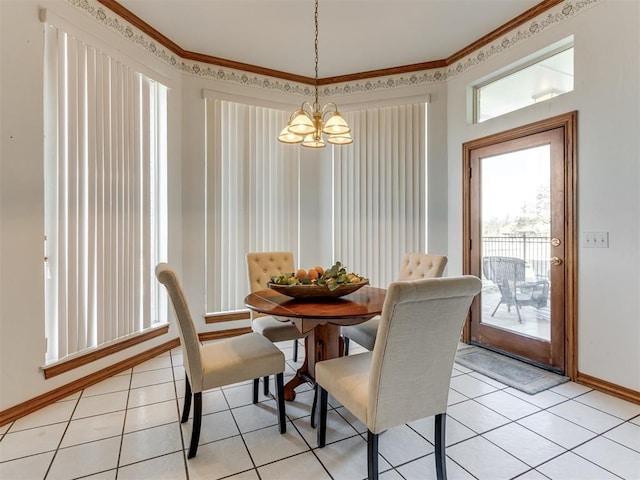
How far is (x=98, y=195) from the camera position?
2592 mm

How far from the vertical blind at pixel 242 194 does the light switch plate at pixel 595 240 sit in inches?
108

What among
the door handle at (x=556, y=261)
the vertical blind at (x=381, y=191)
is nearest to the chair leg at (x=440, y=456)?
the door handle at (x=556, y=261)

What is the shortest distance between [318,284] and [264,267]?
1.03m

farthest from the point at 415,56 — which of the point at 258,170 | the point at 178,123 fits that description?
the point at 178,123

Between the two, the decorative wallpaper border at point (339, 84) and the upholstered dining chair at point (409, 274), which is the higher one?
the decorative wallpaper border at point (339, 84)

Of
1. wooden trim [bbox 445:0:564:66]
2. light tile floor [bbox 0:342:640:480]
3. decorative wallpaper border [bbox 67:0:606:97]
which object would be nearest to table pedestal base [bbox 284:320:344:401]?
light tile floor [bbox 0:342:640:480]

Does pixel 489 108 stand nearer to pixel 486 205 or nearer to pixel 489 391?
pixel 486 205

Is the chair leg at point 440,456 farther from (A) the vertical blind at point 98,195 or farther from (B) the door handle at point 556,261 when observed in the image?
(A) the vertical blind at point 98,195

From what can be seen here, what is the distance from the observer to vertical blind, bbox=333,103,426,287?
3689 mm

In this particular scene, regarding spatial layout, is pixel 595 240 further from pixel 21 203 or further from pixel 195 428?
pixel 21 203

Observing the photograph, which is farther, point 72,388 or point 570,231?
point 570,231

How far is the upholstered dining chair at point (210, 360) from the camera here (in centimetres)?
166

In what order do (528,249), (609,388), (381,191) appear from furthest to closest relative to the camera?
1. (381,191)
2. (528,249)
3. (609,388)

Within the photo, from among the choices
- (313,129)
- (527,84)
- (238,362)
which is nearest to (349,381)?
(238,362)
